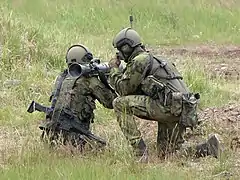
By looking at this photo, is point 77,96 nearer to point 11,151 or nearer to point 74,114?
point 74,114

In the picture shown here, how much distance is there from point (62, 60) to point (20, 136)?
4617 millimetres

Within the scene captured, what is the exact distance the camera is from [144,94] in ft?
21.2

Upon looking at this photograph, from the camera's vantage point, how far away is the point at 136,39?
21.0 ft

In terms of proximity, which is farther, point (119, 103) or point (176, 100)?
point (119, 103)

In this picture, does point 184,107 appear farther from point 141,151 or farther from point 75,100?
point 75,100

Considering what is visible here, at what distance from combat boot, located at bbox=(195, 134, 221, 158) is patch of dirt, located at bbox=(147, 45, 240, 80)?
19.1 feet

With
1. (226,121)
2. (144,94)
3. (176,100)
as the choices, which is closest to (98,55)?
(226,121)

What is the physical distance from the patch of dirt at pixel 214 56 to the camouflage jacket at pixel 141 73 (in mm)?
5958

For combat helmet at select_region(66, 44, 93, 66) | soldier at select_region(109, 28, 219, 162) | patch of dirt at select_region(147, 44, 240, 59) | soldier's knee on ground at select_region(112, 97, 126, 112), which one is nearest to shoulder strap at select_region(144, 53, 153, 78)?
soldier at select_region(109, 28, 219, 162)

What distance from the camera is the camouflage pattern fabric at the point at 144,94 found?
20.5 feet

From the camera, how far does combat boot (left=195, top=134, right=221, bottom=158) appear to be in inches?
251

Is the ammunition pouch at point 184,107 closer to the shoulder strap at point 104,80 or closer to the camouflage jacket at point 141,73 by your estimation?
the camouflage jacket at point 141,73

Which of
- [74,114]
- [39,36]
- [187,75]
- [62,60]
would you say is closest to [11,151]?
[74,114]

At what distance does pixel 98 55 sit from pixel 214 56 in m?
4.02
